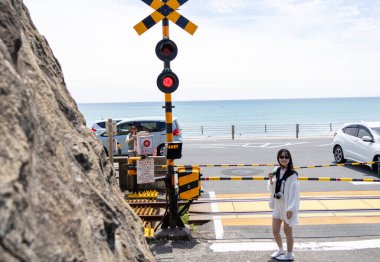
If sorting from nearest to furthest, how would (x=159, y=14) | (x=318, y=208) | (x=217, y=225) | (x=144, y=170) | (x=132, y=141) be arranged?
(x=159, y=14) < (x=217, y=225) < (x=144, y=170) < (x=318, y=208) < (x=132, y=141)

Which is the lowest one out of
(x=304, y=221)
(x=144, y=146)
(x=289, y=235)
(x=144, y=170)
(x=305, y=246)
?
(x=305, y=246)

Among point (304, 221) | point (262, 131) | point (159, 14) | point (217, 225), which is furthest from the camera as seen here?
point (262, 131)

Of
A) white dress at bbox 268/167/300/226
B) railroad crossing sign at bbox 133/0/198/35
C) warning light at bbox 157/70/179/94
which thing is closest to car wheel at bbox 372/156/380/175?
white dress at bbox 268/167/300/226

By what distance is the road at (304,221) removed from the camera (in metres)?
6.07

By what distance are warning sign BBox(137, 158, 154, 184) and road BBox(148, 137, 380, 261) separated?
1289mm

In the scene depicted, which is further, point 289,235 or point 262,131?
point 262,131

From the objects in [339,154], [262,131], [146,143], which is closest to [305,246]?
[146,143]

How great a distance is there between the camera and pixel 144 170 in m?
7.84

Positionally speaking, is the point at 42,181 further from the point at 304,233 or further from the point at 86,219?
the point at 304,233

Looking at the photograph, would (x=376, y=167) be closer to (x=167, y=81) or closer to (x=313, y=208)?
(x=313, y=208)

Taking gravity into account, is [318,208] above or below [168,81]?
below

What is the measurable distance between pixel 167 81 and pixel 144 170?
2.28 meters

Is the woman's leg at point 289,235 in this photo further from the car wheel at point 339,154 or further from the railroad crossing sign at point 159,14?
the car wheel at point 339,154

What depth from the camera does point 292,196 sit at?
545cm
